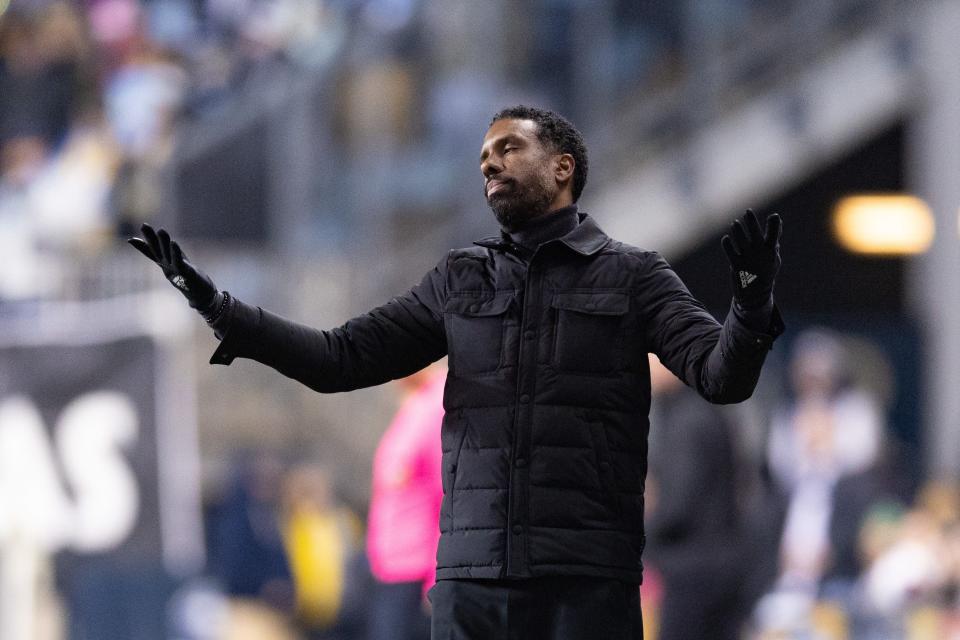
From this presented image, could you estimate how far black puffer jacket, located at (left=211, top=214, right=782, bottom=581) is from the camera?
3.45 meters

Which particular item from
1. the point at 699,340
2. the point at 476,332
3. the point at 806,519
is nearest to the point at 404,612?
the point at 476,332

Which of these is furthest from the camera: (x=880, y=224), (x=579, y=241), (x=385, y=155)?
(x=880, y=224)

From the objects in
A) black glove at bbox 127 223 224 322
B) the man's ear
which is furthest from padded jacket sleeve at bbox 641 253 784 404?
black glove at bbox 127 223 224 322

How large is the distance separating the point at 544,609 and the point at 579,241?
72cm

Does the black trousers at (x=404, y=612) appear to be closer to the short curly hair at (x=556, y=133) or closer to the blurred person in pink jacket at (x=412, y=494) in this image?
the blurred person in pink jacket at (x=412, y=494)

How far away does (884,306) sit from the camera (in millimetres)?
15609

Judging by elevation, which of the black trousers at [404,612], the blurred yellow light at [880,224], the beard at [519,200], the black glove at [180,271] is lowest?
the black trousers at [404,612]

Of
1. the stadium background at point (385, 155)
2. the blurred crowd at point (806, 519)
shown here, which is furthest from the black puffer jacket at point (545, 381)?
the stadium background at point (385, 155)

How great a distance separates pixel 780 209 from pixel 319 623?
6.32 meters

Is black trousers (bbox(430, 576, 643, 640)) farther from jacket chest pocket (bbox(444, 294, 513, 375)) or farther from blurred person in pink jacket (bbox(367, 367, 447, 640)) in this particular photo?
blurred person in pink jacket (bbox(367, 367, 447, 640))

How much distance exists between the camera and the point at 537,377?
3.49 meters

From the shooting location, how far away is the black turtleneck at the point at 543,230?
11.8 ft

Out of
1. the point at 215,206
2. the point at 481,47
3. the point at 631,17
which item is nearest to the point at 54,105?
the point at 215,206

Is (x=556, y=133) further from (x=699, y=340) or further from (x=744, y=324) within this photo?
(x=744, y=324)
